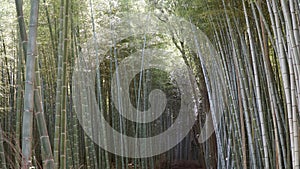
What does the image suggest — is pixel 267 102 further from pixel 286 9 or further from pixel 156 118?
pixel 156 118

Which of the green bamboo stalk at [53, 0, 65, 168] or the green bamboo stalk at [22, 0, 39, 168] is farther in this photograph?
the green bamboo stalk at [53, 0, 65, 168]

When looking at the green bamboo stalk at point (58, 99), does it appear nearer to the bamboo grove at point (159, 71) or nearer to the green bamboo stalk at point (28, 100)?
the bamboo grove at point (159, 71)

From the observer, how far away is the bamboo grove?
1.68 metres

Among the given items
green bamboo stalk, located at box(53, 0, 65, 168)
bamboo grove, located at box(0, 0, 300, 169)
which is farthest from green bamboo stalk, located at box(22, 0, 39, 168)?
green bamboo stalk, located at box(53, 0, 65, 168)

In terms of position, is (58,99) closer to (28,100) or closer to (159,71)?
(28,100)

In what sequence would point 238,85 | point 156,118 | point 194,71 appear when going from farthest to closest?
point 156,118 < point 194,71 < point 238,85

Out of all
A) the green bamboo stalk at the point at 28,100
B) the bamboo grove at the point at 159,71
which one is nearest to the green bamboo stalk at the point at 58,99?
the bamboo grove at the point at 159,71

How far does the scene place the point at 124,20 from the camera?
5.76 meters

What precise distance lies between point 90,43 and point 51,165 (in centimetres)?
418

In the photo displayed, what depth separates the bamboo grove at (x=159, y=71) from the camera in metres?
1.68

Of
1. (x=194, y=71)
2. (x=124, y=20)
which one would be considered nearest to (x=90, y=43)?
(x=124, y=20)

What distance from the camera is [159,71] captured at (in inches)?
308

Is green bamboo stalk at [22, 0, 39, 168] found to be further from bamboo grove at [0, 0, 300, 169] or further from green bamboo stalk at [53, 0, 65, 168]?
green bamboo stalk at [53, 0, 65, 168]

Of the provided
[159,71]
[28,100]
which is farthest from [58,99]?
[159,71]
